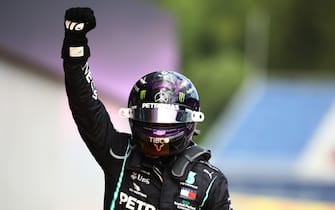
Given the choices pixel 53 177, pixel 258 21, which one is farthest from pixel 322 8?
pixel 53 177

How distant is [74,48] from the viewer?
3098mm

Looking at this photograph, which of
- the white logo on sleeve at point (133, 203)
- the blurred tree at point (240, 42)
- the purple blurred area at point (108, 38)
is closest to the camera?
the white logo on sleeve at point (133, 203)

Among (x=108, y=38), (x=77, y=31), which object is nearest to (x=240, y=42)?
(x=108, y=38)

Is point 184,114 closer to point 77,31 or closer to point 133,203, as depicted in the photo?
point 133,203

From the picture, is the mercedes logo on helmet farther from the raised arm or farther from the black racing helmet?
the raised arm

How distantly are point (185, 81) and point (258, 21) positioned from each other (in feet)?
87.8

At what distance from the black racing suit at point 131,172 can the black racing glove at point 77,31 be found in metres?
0.04

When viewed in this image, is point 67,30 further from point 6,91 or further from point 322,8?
point 322,8

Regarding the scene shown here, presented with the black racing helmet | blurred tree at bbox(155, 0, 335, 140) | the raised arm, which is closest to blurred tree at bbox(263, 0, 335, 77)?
blurred tree at bbox(155, 0, 335, 140)

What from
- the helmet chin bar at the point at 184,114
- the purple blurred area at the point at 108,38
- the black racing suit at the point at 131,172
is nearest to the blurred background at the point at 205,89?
the purple blurred area at the point at 108,38

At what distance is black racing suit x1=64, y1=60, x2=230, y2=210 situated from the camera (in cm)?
313

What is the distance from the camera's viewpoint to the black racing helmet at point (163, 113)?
313cm

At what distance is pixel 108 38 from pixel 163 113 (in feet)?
13.0

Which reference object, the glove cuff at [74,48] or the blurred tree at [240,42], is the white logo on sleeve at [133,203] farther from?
the blurred tree at [240,42]
